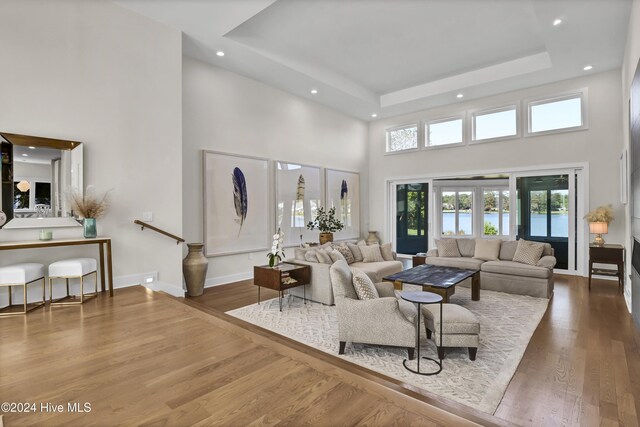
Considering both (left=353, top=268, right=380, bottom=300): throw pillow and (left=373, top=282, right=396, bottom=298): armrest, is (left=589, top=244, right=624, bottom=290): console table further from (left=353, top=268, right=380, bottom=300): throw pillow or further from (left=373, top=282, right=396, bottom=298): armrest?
(left=353, top=268, right=380, bottom=300): throw pillow

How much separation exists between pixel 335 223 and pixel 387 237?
247 cm

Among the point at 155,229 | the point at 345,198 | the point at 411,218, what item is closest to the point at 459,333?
the point at 155,229

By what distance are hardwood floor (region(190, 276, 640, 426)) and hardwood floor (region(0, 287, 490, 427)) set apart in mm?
328

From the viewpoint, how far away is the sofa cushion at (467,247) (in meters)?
6.31

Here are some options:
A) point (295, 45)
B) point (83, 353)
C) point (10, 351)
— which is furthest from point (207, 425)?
point (295, 45)

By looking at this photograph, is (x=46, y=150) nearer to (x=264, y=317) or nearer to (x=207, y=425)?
(x=264, y=317)

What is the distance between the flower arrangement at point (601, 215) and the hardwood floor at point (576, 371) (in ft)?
5.60

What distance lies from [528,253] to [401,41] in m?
4.25

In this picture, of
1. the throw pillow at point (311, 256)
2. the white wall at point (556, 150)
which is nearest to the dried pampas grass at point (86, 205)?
the throw pillow at point (311, 256)

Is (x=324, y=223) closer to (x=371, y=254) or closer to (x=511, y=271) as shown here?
(x=371, y=254)

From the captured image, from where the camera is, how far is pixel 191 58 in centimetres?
563

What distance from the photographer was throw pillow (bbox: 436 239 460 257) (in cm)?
631

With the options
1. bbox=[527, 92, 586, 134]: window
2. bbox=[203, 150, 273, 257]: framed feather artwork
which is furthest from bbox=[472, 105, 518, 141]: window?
bbox=[203, 150, 273, 257]: framed feather artwork

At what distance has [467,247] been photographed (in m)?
6.37
